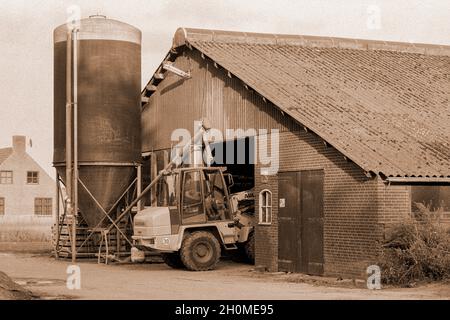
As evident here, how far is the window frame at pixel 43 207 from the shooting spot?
228 ft

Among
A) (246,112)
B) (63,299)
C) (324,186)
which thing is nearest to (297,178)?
(324,186)

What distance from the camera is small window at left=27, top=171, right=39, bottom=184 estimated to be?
69.9 metres

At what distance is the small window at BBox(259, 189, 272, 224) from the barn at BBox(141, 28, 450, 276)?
39mm

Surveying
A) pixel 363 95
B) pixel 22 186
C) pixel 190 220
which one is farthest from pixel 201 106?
pixel 22 186

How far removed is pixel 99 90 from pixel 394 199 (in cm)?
1310

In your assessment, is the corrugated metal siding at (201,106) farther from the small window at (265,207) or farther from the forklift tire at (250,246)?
the forklift tire at (250,246)

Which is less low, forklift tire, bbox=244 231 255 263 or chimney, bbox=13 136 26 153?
chimney, bbox=13 136 26 153

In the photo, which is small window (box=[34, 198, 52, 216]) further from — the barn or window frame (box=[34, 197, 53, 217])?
the barn

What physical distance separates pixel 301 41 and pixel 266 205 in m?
7.94

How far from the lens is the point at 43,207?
230 ft

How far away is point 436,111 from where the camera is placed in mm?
27156

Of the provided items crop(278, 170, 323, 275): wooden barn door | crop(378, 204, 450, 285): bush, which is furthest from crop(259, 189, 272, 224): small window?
crop(378, 204, 450, 285): bush

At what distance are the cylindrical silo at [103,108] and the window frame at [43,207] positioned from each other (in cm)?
3712
